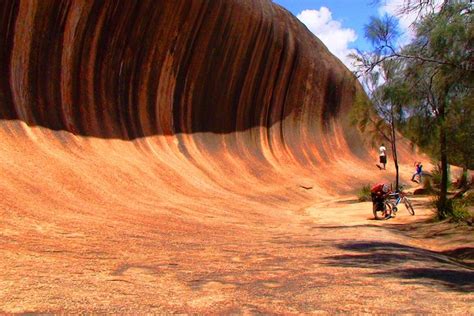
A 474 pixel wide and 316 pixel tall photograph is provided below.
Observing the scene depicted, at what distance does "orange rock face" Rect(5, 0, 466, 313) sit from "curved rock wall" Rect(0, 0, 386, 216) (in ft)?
0.19

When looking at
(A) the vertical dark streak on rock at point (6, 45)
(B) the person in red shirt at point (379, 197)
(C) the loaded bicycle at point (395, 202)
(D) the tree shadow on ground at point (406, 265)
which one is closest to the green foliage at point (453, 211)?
(C) the loaded bicycle at point (395, 202)

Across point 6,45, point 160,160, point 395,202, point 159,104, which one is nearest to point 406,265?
point 395,202

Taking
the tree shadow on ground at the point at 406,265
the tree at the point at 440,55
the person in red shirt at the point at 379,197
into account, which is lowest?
the tree shadow on ground at the point at 406,265

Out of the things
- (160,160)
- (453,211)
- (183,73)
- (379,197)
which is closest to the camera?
(453,211)

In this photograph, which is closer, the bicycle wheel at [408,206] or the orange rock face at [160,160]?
the orange rock face at [160,160]

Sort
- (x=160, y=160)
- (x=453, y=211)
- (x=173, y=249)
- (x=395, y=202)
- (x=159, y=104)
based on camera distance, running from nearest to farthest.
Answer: (x=173, y=249), (x=453, y=211), (x=395, y=202), (x=160, y=160), (x=159, y=104)

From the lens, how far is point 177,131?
22.6 metres

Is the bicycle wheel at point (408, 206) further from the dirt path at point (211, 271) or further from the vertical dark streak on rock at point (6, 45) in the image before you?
the vertical dark streak on rock at point (6, 45)

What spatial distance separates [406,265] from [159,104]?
1510 cm

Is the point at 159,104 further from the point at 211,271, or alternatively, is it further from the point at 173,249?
the point at 211,271

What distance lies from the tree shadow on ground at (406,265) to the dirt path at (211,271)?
1 cm

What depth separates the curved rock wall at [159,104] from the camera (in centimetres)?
1382

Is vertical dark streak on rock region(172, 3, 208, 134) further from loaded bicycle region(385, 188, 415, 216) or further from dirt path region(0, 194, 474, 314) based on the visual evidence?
dirt path region(0, 194, 474, 314)

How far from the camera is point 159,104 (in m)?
21.8
